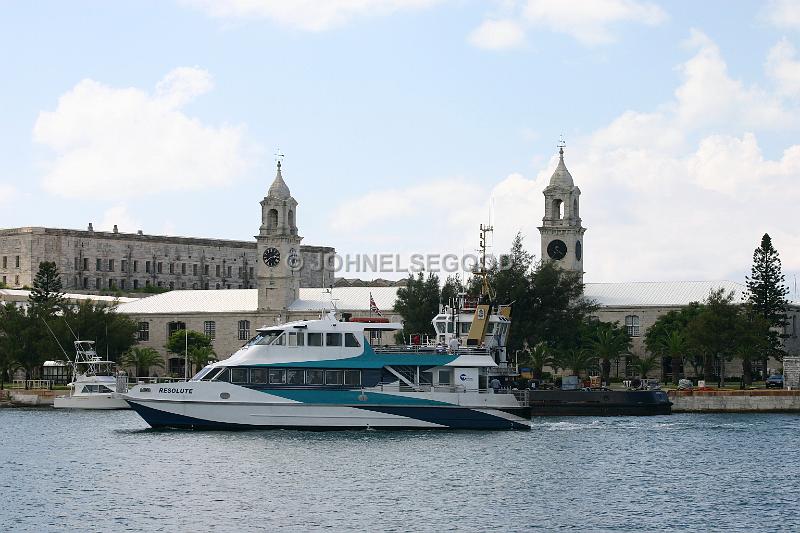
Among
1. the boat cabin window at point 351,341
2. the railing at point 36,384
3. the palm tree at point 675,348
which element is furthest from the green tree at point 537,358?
the boat cabin window at point 351,341

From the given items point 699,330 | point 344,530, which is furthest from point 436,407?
point 699,330

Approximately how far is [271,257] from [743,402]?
54825mm

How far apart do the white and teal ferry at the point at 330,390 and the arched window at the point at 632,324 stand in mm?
57009

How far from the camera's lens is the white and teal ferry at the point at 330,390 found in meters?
73.2

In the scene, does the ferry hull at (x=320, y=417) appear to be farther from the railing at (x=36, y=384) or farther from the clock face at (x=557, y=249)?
the clock face at (x=557, y=249)

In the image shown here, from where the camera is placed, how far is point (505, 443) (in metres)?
71.1

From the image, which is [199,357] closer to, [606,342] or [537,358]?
[537,358]

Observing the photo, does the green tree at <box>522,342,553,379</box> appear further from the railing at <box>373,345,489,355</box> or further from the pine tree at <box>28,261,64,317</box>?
the pine tree at <box>28,261,64,317</box>

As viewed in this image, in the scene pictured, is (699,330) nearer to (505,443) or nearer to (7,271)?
(505,443)

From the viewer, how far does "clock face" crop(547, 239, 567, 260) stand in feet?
436

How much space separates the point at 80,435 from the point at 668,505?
36255 mm

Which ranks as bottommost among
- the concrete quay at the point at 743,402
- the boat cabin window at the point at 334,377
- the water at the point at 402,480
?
the water at the point at 402,480

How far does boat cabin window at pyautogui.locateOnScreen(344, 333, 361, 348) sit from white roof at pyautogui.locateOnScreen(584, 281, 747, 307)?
197ft

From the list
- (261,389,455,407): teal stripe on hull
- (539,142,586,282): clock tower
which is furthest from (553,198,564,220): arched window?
(261,389,455,407): teal stripe on hull
